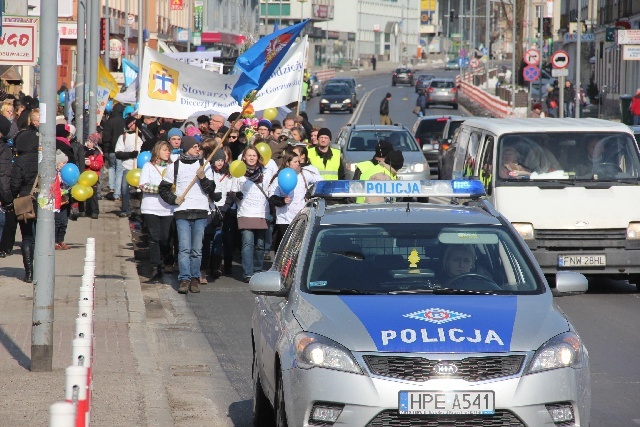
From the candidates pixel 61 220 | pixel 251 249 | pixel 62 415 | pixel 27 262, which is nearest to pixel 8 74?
pixel 61 220

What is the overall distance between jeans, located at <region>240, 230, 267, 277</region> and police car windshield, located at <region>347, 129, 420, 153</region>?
37.4ft

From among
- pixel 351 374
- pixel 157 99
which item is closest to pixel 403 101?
pixel 157 99

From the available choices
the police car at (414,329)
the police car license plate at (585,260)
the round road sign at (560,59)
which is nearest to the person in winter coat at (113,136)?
the police car license plate at (585,260)

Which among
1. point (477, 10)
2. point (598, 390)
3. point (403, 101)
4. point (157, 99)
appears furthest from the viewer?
point (477, 10)

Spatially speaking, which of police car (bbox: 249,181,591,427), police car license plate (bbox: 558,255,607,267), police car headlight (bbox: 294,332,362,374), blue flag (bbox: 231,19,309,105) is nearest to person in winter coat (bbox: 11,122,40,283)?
blue flag (bbox: 231,19,309,105)

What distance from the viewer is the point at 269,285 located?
7.49 meters

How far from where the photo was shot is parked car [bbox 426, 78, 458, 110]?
72.5 metres

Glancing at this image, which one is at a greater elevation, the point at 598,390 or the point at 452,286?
the point at 452,286

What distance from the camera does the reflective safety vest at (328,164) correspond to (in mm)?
18875

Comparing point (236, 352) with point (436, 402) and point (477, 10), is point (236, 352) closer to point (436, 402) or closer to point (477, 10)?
point (436, 402)

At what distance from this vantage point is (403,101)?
8300 centimetres

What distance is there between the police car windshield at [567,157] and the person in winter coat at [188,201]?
353 cm

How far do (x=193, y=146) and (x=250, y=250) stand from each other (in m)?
1.65

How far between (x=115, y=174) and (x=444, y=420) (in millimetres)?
20099
